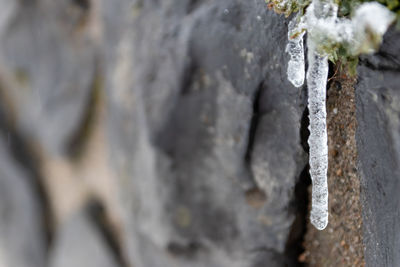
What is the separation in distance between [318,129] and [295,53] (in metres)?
0.09

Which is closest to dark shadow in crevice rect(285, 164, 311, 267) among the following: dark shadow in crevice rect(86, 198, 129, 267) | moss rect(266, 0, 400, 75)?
moss rect(266, 0, 400, 75)

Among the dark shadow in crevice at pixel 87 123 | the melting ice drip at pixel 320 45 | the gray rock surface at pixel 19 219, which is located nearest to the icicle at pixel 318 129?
the melting ice drip at pixel 320 45

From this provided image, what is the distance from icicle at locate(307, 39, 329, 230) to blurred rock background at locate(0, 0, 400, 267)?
4 centimetres

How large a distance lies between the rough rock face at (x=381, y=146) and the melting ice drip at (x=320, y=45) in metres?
0.04

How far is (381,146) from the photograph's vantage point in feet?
1.73

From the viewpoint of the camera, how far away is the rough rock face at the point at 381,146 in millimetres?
492

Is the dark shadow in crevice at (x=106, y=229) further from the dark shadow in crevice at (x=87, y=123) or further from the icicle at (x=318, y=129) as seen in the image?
the icicle at (x=318, y=129)

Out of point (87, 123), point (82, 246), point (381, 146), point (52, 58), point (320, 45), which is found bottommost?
point (82, 246)

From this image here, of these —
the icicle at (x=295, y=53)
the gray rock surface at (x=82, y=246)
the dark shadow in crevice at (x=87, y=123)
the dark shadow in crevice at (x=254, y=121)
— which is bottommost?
the gray rock surface at (x=82, y=246)

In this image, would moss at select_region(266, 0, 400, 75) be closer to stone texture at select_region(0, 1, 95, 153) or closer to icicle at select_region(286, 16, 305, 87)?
icicle at select_region(286, 16, 305, 87)

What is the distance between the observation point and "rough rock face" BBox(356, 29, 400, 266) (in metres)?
0.49

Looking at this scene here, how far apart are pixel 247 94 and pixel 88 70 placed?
60 cm

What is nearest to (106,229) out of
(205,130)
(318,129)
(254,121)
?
(205,130)

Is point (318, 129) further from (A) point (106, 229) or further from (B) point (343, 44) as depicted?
(A) point (106, 229)
